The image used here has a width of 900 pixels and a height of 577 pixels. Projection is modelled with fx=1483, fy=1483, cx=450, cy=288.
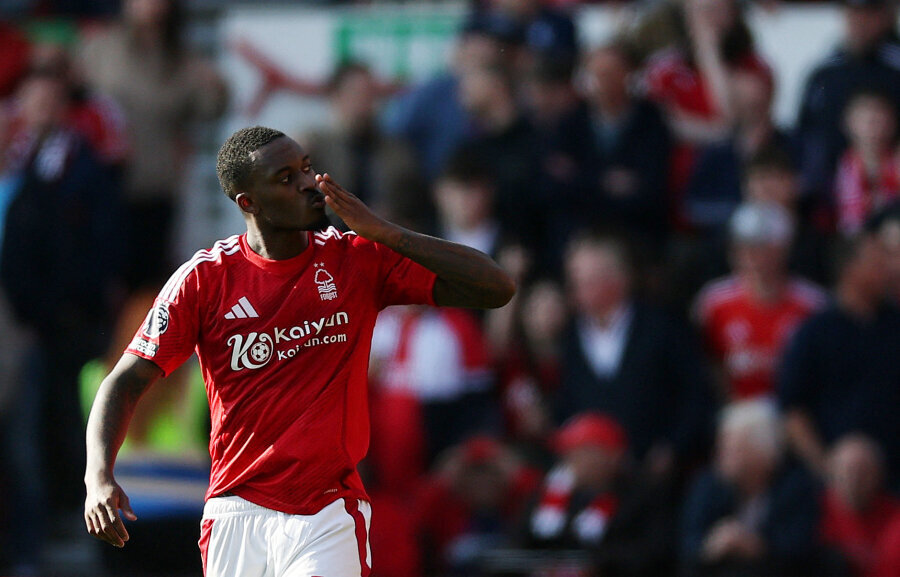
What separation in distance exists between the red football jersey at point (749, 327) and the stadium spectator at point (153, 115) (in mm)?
4185

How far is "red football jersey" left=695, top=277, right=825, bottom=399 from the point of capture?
9.37 m

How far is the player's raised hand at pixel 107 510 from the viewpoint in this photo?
15.0ft

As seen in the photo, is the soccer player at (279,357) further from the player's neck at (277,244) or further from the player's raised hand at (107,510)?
the player's raised hand at (107,510)

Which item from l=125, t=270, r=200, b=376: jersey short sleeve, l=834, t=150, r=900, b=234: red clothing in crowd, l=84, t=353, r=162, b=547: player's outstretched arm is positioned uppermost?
l=834, t=150, r=900, b=234: red clothing in crowd

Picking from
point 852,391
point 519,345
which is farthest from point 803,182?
point 519,345

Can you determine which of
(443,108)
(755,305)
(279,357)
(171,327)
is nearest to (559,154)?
(443,108)

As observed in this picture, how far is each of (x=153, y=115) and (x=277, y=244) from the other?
6.51m

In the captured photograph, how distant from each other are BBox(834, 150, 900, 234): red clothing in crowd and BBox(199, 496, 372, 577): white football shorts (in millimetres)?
5600

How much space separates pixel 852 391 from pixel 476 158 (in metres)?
2.90

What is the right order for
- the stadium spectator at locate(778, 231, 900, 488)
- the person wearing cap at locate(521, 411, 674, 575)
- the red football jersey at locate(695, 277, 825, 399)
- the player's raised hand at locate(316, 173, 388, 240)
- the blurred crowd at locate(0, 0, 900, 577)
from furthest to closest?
1. the red football jersey at locate(695, 277, 825, 399)
2. the stadium spectator at locate(778, 231, 900, 488)
3. the blurred crowd at locate(0, 0, 900, 577)
4. the person wearing cap at locate(521, 411, 674, 575)
5. the player's raised hand at locate(316, 173, 388, 240)

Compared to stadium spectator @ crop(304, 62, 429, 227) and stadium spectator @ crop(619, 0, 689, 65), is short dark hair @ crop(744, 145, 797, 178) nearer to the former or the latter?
stadium spectator @ crop(619, 0, 689, 65)

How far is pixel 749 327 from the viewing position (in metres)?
9.41

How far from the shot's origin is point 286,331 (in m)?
4.95

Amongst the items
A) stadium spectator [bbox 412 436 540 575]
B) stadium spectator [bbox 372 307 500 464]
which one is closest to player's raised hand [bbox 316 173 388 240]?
stadium spectator [bbox 412 436 540 575]
